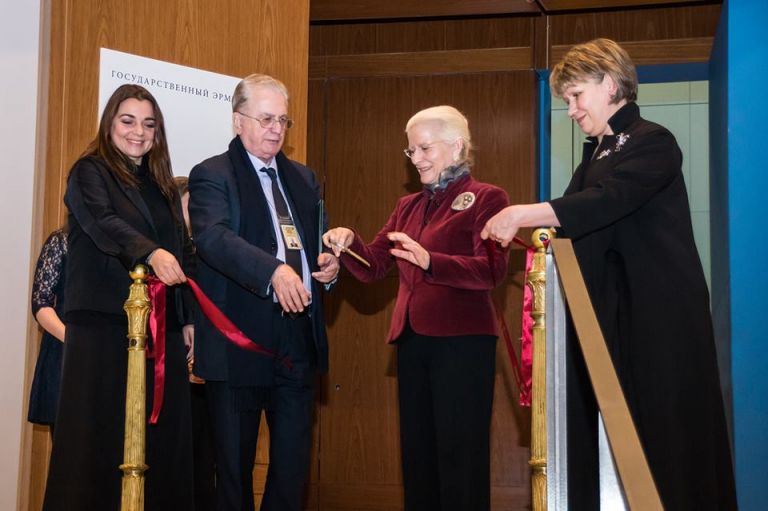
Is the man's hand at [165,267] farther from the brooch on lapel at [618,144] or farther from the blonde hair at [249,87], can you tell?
the brooch on lapel at [618,144]

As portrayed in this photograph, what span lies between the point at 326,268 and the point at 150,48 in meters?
1.83

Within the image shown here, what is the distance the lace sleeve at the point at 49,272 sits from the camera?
398 cm

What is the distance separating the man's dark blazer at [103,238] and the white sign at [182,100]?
120cm

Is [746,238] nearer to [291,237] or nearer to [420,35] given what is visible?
[291,237]

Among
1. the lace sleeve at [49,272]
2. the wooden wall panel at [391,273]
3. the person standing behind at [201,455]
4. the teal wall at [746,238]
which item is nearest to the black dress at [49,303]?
the lace sleeve at [49,272]

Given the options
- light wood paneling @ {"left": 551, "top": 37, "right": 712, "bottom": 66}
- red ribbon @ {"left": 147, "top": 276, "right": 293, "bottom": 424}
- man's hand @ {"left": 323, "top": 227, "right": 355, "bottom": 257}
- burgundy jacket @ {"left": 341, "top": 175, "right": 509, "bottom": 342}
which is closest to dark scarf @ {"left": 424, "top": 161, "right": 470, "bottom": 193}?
burgundy jacket @ {"left": 341, "top": 175, "right": 509, "bottom": 342}

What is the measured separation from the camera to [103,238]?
3.14m

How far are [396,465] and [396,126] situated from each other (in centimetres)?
222

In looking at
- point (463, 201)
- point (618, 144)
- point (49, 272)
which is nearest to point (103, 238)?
point (49, 272)

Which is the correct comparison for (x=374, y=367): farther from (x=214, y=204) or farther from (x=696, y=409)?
(x=696, y=409)

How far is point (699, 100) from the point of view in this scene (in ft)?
21.9

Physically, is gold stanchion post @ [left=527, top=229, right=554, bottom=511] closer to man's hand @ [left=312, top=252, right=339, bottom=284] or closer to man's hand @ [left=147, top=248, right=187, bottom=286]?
man's hand @ [left=312, top=252, right=339, bottom=284]

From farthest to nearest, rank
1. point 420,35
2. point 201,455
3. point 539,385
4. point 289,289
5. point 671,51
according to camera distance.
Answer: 1. point 420,35
2. point 671,51
3. point 201,455
4. point 289,289
5. point 539,385

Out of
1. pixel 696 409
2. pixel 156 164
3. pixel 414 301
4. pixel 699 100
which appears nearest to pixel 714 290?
pixel 699 100
